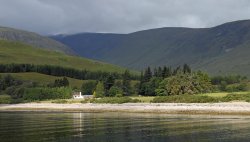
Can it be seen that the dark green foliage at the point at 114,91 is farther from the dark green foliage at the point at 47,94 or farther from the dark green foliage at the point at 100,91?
the dark green foliage at the point at 47,94

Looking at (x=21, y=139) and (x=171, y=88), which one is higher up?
(x=171, y=88)

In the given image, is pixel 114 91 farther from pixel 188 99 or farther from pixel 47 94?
pixel 188 99

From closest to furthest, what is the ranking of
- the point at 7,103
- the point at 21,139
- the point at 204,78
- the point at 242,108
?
the point at 21,139, the point at 242,108, the point at 204,78, the point at 7,103

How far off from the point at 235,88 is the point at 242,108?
92.8 meters

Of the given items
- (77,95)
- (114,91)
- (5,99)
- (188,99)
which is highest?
(114,91)

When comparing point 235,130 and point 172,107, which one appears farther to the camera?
point 172,107

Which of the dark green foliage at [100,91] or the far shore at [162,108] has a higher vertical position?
the dark green foliage at [100,91]

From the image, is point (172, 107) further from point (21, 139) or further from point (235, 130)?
point (21, 139)

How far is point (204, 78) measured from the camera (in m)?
169

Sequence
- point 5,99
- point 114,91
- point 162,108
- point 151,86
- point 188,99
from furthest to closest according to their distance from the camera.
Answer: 1. point 5,99
2. point 114,91
3. point 151,86
4. point 188,99
5. point 162,108

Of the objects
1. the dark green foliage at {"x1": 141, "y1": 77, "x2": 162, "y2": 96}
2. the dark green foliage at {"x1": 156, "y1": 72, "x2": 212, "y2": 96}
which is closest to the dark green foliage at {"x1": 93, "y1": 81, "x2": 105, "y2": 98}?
the dark green foliage at {"x1": 141, "y1": 77, "x2": 162, "y2": 96}

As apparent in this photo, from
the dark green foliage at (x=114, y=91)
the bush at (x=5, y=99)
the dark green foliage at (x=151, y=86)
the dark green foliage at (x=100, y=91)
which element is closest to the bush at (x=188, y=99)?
the dark green foliage at (x=151, y=86)

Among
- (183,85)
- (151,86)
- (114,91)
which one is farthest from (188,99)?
(114,91)

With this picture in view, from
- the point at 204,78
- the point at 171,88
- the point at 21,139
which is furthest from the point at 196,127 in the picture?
the point at 204,78
